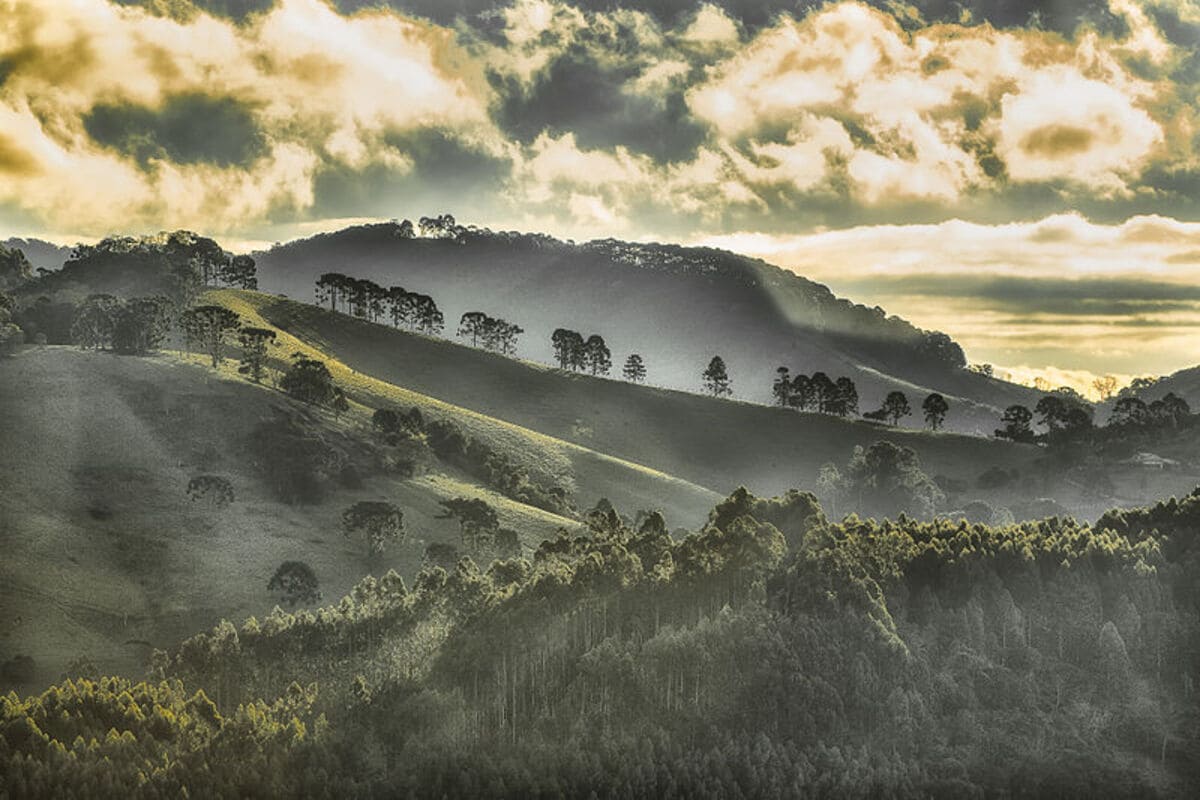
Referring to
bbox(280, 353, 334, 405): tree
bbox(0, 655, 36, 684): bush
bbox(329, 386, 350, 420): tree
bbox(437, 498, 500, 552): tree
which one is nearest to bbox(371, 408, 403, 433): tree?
bbox(329, 386, 350, 420): tree

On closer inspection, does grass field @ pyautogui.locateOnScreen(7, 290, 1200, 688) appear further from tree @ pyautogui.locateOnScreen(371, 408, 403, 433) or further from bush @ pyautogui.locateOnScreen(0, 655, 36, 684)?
tree @ pyautogui.locateOnScreen(371, 408, 403, 433)

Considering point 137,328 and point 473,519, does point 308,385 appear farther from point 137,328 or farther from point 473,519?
point 473,519

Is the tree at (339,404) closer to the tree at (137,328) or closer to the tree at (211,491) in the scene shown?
the tree at (137,328)

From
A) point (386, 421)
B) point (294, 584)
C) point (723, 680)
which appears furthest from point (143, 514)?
point (723, 680)

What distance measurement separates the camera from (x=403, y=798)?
259 feet

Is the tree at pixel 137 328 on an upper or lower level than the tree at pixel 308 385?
upper

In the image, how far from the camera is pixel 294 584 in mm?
116062

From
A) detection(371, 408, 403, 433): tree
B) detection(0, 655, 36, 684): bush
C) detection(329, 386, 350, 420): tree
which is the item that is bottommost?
detection(0, 655, 36, 684): bush

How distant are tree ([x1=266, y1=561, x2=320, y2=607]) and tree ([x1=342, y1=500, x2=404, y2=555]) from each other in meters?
14.9

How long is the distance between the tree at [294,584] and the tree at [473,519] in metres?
26.6

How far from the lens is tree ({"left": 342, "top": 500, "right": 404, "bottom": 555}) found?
13325 cm

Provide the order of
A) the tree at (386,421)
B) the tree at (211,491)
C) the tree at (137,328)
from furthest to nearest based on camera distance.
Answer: the tree at (137,328), the tree at (386,421), the tree at (211,491)

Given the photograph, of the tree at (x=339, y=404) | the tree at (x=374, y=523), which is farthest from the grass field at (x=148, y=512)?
the tree at (x=374, y=523)

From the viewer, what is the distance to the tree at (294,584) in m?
115
